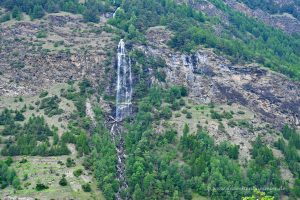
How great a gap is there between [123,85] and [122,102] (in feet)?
18.4

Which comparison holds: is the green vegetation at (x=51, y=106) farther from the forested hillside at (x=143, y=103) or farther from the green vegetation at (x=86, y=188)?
the green vegetation at (x=86, y=188)

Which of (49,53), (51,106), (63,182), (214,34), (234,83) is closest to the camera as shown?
(63,182)

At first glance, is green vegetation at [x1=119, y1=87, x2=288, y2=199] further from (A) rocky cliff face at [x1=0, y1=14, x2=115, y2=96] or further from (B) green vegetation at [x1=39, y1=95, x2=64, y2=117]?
(A) rocky cliff face at [x1=0, y1=14, x2=115, y2=96]

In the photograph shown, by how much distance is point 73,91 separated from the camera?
14900 centimetres

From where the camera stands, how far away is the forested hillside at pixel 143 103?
123 meters

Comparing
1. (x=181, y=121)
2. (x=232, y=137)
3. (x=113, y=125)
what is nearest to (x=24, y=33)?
(x=113, y=125)

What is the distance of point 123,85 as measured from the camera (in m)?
157

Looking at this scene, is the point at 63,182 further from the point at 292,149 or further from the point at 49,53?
the point at 49,53

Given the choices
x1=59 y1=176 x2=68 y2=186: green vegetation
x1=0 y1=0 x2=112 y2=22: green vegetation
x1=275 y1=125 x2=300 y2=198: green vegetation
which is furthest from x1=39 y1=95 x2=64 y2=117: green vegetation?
x1=275 y1=125 x2=300 y2=198: green vegetation

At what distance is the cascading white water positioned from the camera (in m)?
150

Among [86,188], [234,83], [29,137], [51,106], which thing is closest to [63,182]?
[86,188]

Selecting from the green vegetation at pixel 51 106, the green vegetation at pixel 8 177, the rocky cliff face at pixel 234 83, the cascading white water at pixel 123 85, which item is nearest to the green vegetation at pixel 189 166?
the cascading white water at pixel 123 85

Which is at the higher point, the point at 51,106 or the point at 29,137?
the point at 51,106

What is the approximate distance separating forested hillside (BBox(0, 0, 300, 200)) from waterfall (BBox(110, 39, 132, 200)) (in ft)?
0.88
